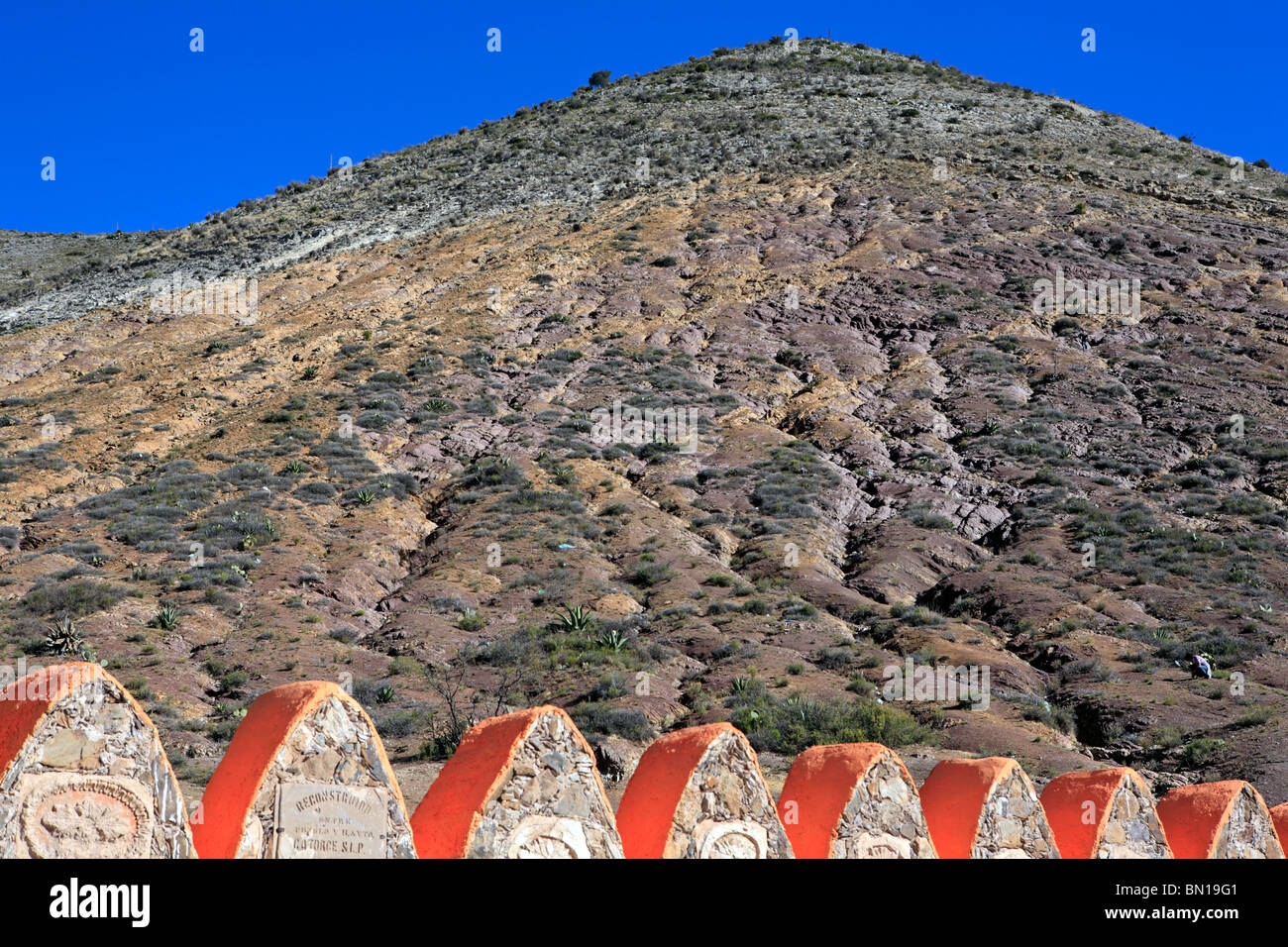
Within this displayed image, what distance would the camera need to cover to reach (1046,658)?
72.1 feet

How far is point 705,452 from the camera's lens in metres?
32.2

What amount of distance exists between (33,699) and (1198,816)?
392 inches

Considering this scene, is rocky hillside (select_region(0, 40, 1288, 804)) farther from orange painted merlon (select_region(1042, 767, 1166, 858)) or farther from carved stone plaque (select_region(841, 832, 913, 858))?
carved stone plaque (select_region(841, 832, 913, 858))

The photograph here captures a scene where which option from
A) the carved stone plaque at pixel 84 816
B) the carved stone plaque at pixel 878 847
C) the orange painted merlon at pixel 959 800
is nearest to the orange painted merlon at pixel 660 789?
the carved stone plaque at pixel 878 847

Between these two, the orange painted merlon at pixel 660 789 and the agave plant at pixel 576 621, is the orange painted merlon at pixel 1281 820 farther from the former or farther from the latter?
the agave plant at pixel 576 621

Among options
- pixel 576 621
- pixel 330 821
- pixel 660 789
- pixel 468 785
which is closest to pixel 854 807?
pixel 660 789

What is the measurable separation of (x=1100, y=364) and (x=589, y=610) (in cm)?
2202

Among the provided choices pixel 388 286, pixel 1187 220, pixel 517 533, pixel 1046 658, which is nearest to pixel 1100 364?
pixel 1187 220

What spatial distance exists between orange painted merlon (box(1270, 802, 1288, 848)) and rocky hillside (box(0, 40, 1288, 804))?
4789 mm

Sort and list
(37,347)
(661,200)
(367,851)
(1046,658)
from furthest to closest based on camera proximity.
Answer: (661,200)
(37,347)
(1046,658)
(367,851)

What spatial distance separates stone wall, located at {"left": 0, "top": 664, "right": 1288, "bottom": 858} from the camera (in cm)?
630

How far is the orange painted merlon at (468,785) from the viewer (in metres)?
7.50
